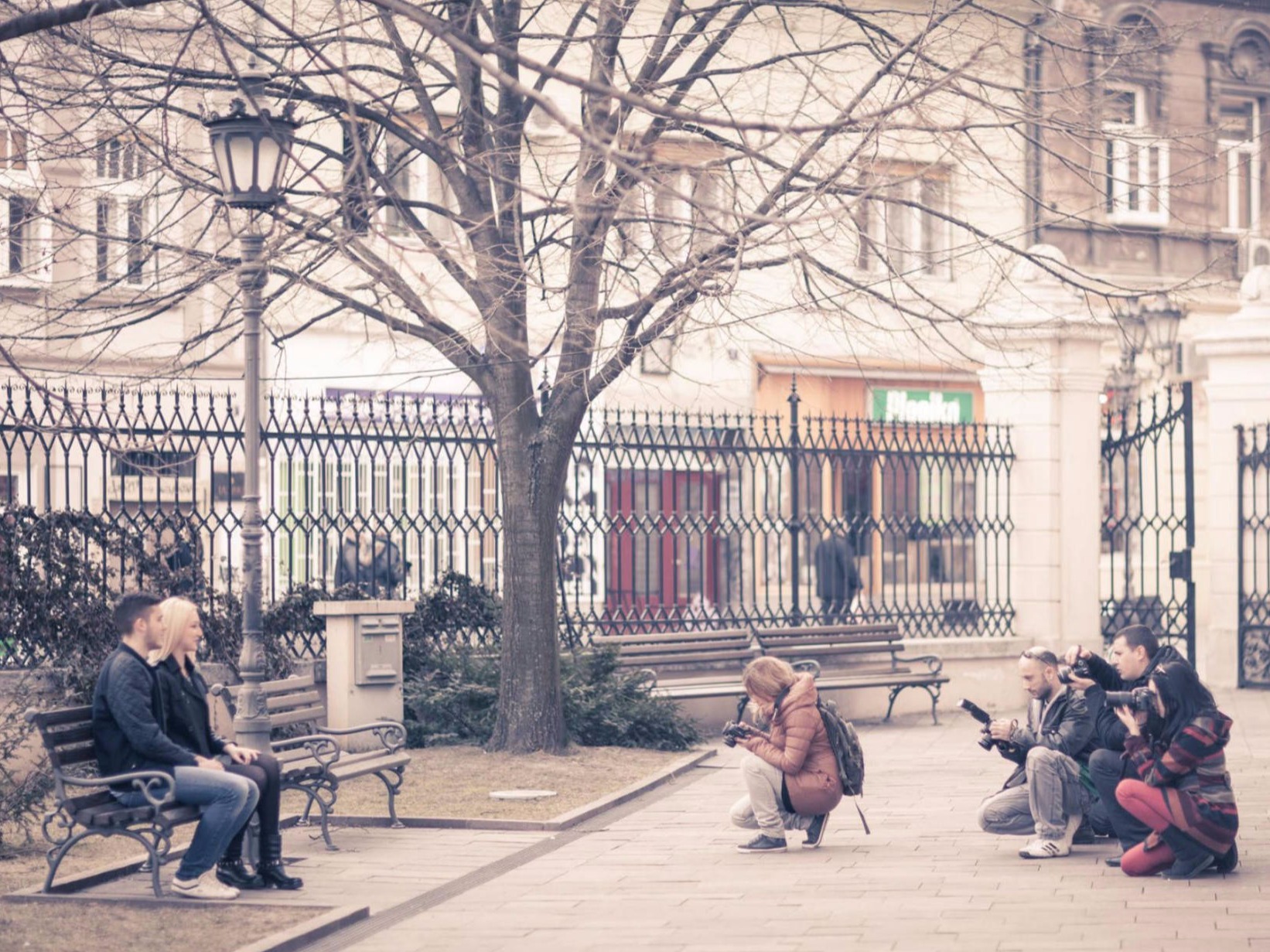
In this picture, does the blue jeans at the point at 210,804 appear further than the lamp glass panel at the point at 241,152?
No

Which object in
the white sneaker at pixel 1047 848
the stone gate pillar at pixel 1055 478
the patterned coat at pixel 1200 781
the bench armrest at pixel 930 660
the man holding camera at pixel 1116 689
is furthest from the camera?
the stone gate pillar at pixel 1055 478

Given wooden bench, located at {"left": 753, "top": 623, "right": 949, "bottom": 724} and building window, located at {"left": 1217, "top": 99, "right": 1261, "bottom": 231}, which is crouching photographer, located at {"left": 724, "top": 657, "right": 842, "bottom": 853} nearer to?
wooden bench, located at {"left": 753, "top": 623, "right": 949, "bottom": 724}

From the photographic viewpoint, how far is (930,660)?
1662 centimetres

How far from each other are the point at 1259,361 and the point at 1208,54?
13171 millimetres

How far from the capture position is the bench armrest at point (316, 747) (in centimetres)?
972

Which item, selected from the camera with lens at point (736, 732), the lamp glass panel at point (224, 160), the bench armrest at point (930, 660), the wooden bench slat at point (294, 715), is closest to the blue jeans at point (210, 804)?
the wooden bench slat at point (294, 715)

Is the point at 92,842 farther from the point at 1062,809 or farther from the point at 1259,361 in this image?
the point at 1259,361

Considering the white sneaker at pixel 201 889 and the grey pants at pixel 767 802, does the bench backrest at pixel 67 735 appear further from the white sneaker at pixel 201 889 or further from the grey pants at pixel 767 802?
the grey pants at pixel 767 802

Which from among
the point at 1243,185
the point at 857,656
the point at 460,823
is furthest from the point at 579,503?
the point at 1243,185

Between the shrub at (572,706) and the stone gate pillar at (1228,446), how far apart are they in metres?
6.61

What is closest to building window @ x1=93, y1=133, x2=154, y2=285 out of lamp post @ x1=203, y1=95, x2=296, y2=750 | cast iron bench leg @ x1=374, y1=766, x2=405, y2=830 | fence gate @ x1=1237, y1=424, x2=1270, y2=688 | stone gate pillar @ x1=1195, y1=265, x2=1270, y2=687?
lamp post @ x1=203, y1=95, x2=296, y2=750

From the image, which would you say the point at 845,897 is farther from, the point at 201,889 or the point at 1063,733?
the point at 201,889

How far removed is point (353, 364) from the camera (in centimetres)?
2448

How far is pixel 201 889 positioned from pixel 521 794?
3577 millimetres
